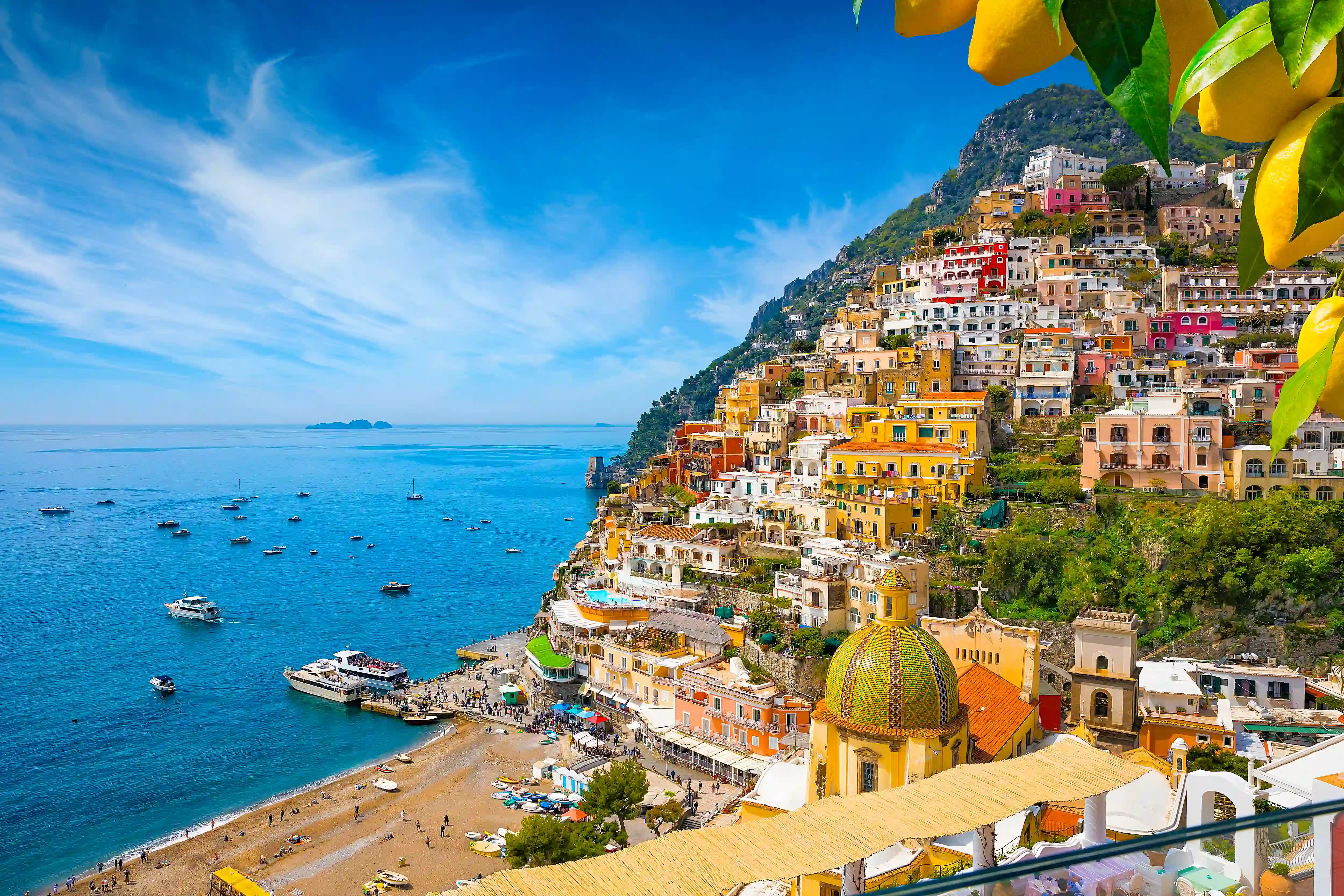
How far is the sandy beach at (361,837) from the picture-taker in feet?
63.9

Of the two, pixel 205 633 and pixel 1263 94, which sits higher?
pixel 1263 94

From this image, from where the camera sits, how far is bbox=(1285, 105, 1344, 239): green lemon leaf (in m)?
0.74

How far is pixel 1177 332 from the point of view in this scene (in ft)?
116

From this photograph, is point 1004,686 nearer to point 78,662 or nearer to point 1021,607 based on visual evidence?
point 1021,607

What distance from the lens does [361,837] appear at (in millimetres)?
21359

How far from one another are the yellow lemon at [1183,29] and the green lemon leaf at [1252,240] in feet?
0.33

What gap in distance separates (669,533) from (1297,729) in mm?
19459

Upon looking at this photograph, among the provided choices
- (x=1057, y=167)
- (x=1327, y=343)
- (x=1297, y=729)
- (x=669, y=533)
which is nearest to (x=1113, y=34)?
(x=1327, y=343)

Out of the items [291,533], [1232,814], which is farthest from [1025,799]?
[291,533]

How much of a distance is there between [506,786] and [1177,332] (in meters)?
32.7

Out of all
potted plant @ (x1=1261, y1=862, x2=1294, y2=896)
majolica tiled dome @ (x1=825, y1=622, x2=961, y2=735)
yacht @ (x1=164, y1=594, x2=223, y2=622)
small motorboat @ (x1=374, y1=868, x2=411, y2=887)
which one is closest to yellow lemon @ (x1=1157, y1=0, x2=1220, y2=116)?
potted plant @ (x1=1261, y1=862, x2=1294, y2=896)

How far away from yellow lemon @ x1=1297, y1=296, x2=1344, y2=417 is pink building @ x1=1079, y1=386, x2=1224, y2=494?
91.0ft

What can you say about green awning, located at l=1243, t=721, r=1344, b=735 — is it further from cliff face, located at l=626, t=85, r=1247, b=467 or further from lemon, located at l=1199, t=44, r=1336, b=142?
cliff face, located at l=626, t=85, r=1247, b=467

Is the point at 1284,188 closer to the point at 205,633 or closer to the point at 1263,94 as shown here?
the point at 1263,94
